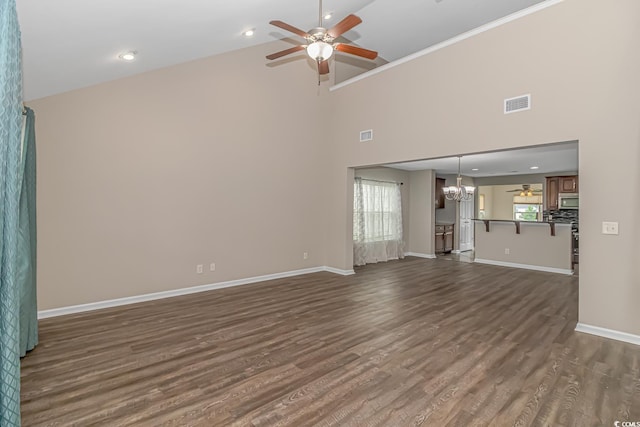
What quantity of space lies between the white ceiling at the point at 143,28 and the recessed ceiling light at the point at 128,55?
8cm

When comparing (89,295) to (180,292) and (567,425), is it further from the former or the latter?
(567,425)

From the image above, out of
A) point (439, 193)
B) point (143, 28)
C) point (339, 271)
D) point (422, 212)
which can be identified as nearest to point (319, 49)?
point (143, 28)

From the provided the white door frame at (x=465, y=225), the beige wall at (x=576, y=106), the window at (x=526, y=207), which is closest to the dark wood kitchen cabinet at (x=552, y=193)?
the white door frame at (x=465, y=225)

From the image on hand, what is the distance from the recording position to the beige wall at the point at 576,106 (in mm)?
3250

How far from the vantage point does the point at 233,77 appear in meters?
5.34

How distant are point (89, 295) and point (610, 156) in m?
6.41

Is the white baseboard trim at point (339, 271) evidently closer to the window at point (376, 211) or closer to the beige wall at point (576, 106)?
the window at point (376, 211)

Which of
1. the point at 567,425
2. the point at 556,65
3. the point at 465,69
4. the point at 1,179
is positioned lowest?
the point at 567,425

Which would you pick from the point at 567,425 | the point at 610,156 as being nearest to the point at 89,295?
the point at 567,425

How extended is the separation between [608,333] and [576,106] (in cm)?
251

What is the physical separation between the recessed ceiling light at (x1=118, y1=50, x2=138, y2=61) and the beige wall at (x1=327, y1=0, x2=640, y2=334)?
3999 millimetres

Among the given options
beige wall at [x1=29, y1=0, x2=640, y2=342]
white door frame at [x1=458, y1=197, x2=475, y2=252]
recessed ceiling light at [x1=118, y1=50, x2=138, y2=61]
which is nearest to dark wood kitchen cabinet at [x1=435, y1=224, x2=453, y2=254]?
white door frame at [x1=458, y1=197, x2=475, y2=252]

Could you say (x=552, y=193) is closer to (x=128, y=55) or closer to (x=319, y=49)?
(x=319, y=49)

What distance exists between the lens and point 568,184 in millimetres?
9281
